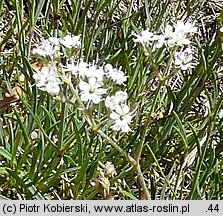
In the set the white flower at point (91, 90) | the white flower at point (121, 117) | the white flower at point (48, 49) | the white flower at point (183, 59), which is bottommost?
the white flower at point (121, 117)

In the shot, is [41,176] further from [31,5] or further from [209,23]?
[209,23]

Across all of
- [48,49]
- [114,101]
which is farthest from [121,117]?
[48,49]

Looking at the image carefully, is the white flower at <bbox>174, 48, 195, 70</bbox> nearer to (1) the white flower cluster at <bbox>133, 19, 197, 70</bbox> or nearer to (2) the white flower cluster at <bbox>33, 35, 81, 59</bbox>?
(1) the white flower cluster at <bbox>133, 19, 197, 70</bbox>

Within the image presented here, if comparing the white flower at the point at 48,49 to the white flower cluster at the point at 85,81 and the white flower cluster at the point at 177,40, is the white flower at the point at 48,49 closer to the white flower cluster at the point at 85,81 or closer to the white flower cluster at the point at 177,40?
the white flower cluster at the point at 85,81

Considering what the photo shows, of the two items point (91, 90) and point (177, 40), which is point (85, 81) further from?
point (177, 40)

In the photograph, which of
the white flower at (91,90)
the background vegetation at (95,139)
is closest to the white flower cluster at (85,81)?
the white flower at (91,90)

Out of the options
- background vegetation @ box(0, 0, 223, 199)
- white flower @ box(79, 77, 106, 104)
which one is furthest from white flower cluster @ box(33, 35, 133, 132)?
background vegetation @ box(0, 0, 223, 199)
